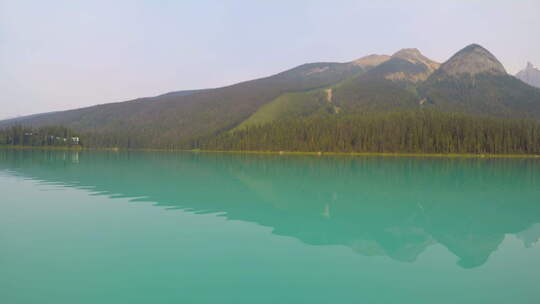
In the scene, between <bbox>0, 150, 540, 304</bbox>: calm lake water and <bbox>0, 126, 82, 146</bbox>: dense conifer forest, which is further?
<bbox>0, 126, 82, 146</bbox>: dense conifer forest

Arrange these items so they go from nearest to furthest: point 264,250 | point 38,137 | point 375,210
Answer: point 264,250 → point 375,210 → point 38,137

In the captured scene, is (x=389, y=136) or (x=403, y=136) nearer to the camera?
(x=403, y=136)

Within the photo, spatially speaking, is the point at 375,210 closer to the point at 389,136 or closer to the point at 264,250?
the point at 264,250

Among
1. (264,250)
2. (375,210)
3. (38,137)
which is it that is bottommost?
(375,210)

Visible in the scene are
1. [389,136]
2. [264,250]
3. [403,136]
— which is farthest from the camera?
[389,136]

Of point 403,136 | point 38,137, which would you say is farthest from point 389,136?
point 38,137

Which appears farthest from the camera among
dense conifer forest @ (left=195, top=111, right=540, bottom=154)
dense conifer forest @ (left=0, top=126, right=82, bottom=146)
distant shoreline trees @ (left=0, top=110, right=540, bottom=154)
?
dense conifer forest @ (left=0, top=126, right=82, bottom=146)

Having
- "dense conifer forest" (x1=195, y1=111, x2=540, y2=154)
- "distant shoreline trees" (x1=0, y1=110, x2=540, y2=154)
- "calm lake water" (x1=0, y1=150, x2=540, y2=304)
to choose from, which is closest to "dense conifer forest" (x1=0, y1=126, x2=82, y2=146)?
"distant shoreline trees" (x1=0, y1=110, x2=540, y2=154)

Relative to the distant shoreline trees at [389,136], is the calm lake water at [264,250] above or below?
below

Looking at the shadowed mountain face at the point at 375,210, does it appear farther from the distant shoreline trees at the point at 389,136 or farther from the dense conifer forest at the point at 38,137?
the dense conifer forest at the point at 38,137

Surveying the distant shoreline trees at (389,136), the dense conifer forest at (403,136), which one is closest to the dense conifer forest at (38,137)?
the distant shoreline trees at (389,136)

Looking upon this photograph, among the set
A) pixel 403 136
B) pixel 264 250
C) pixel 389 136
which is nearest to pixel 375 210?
pixel 264 250

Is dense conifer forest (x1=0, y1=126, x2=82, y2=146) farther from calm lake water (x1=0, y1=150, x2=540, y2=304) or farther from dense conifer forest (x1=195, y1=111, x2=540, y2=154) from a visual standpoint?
calm lake water (x1=0, y1=150, x2=540, y2=304)

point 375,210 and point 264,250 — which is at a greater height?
point 264,250
